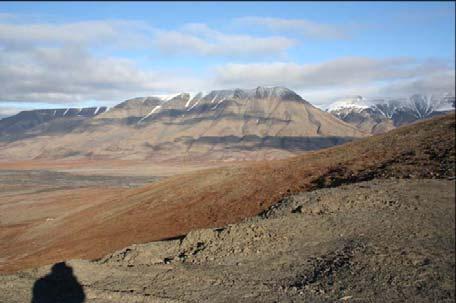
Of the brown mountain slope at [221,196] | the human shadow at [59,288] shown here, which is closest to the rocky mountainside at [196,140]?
the brown mountain slope at [221,196]

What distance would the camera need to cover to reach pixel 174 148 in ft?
540

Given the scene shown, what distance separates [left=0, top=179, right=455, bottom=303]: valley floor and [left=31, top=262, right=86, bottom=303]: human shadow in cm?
18

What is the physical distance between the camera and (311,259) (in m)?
10.5

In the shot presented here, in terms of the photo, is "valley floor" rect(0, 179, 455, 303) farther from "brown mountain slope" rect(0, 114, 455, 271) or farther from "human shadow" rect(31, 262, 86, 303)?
"brown mountain slope" rect(0, 114, 455, 271)

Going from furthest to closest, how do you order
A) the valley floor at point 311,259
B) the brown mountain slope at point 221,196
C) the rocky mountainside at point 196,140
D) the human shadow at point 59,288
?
the rocky mountainside at point 196,140, the brown mountain slope at point 221,196, the human shadow at point 59,288, the valley floor at point 311,259

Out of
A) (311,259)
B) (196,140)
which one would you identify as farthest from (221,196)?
(196,140)

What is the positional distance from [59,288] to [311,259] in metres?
5.83

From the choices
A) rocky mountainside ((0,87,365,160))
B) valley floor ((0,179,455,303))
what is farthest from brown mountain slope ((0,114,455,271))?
rocky mountainside ((0,87,365,160))

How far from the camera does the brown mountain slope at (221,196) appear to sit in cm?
1798

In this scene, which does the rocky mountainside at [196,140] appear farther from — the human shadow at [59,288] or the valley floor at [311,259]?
the human shadow at [59,288]

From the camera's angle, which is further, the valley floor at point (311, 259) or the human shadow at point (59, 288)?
the human shadow at point (59, 288)

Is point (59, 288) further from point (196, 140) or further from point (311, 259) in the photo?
point (196, 140)

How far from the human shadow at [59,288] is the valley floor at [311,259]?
179mm

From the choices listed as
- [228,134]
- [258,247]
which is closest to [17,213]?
[258,247]
